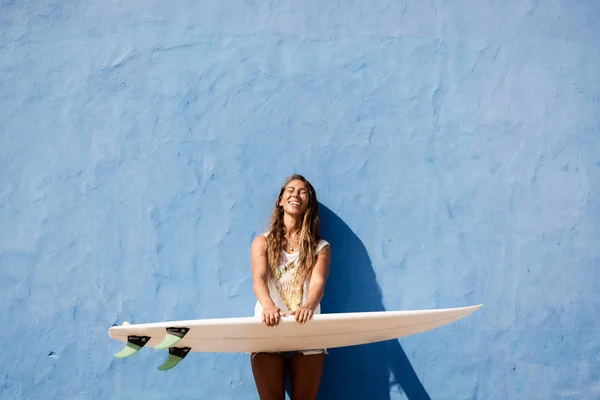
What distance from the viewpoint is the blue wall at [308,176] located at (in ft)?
11.0

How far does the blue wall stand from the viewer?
3344 millimetres

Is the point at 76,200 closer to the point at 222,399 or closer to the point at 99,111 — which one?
the point at 99,111

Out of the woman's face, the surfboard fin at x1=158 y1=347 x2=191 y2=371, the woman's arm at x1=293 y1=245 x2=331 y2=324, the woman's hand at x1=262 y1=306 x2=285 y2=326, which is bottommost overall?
the surfboard fin at x1=158 y1=347 x2=191 y2=371

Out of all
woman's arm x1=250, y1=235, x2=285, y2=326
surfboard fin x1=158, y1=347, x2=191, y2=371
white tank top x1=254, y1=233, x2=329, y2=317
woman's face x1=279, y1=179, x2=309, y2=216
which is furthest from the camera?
woman's face x1=279, y1=179, x2=309, y2=216

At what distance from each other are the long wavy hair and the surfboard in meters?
0.34

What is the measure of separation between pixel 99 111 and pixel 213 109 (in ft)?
1.79

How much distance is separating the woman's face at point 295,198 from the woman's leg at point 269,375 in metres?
0.66

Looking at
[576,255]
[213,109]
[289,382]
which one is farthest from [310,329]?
[576,255]

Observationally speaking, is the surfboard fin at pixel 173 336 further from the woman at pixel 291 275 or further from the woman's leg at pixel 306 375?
the woman's leg at pixel 306 375

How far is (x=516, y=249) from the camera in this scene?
136 inches

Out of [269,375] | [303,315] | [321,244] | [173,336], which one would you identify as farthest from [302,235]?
[173,336]

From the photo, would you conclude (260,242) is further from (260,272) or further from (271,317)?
(271,317)

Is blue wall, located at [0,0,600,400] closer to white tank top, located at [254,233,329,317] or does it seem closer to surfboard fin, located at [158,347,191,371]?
white tank top, located at [254,233,329,317]

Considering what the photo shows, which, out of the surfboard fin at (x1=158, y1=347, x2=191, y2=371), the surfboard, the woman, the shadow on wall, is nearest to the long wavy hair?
the woman
